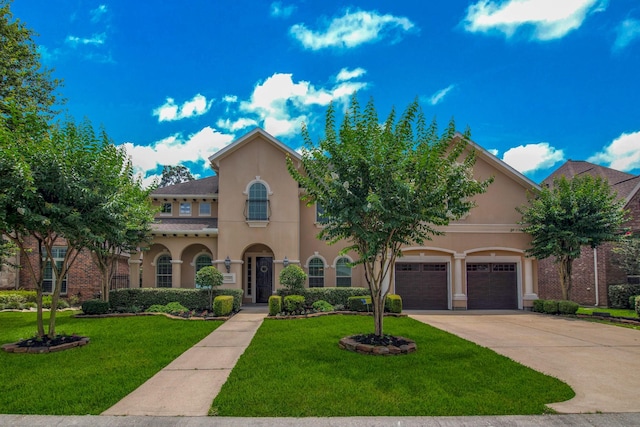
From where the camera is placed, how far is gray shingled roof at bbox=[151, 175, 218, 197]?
2027cm

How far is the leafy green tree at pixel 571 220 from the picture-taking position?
16594 millimetres

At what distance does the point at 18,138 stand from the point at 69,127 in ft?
3.45

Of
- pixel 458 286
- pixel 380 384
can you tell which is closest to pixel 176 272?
pixel 458 286

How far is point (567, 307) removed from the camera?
55.3ft

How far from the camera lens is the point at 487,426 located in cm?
516

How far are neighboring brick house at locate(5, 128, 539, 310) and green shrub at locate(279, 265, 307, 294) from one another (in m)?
1.88

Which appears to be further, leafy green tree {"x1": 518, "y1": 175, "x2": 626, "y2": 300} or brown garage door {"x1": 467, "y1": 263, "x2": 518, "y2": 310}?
brown garage door {"x1": 467, "y1": 263, "x2": 518, "y2": 310}

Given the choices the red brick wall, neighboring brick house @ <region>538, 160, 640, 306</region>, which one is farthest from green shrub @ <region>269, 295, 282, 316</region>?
neighboring brick house @ <region>538, 160, 640, 306</region>

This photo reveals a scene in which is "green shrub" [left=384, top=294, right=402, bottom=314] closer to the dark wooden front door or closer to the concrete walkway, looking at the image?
the concrete walkway

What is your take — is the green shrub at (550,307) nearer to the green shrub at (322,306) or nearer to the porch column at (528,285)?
the porch column at (528,285)

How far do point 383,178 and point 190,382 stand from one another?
549 centimetres

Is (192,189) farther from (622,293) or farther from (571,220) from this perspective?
(622,293)

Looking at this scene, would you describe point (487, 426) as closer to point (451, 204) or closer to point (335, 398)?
point (335, 398)

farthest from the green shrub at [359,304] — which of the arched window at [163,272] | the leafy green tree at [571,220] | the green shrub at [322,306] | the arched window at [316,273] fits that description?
the arched window at [163,272]
